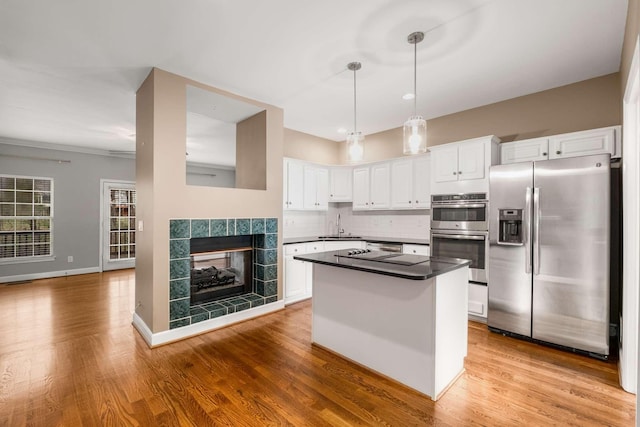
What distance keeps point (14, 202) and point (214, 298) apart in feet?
17.1

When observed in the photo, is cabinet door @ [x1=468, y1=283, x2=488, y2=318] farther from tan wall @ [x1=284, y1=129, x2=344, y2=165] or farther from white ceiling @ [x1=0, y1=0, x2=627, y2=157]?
tan wall @ [x1=284, y1=129, x2=344, y2=165]

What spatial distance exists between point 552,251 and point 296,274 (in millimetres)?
3144

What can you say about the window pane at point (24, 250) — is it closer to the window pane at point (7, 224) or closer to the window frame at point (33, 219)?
the window frame at point (33, 219)

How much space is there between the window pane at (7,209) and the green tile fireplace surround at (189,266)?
16.8 ft

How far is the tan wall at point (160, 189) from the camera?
3117 millimetres

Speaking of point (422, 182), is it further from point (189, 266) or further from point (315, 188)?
point (189, 266)

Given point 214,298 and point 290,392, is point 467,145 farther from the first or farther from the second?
point 214,298

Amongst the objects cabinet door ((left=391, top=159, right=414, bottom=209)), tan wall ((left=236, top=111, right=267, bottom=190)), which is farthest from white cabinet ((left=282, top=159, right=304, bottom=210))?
cabinet door ((left=391, top=159, right=414, bottom=209))

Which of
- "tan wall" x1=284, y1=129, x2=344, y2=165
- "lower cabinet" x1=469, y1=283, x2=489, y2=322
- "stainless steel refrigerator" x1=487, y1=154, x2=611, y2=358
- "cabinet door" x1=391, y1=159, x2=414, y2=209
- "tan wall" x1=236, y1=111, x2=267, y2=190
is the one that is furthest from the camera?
"tan wall" x1=284, y1=129, x2=344, y2=165

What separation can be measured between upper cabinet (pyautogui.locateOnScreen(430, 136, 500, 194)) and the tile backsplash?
76 centimetres

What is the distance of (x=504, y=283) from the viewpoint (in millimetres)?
3322

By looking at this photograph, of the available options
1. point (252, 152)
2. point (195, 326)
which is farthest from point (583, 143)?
point (195, 326)

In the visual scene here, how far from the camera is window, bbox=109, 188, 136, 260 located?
277 inches

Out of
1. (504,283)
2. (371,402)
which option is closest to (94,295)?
(371,402)
